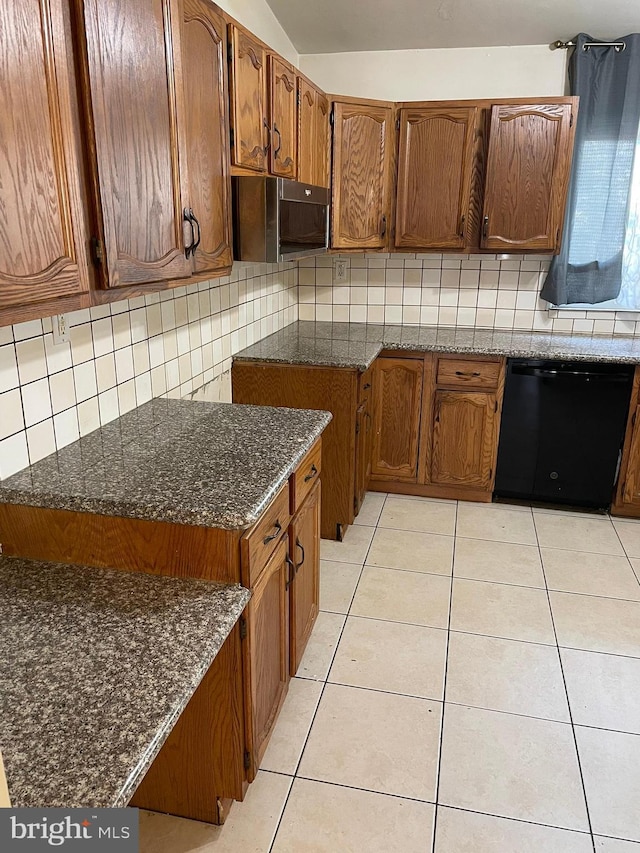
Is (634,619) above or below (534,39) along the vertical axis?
below

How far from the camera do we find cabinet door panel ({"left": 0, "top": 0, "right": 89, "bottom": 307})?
106cm

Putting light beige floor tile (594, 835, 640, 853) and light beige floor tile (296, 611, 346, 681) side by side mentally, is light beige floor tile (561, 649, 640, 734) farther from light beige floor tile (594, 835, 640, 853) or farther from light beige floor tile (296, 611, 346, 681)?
light beige floor tile (296, 611, 346, 681)

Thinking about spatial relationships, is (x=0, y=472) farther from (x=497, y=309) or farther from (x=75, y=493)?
(x=497, y=309)

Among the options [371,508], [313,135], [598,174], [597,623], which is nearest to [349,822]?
[597,623]

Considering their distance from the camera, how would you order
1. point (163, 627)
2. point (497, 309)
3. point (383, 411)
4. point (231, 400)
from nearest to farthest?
1. point (163, 627)
2. point (231, 400)
3. point (383, 411)
4. point (497, 309)

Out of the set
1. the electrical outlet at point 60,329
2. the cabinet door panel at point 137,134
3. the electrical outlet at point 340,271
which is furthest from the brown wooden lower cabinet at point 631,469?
the electrical outlet at point 60,329

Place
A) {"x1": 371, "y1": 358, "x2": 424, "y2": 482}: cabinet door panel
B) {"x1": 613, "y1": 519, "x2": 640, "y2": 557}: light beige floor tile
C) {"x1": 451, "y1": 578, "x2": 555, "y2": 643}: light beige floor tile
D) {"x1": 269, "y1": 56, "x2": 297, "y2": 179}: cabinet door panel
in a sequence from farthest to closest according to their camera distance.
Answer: {"x1": 371, "y1": 358, "x2": 424, "y2": 482}: cabinet door panel, {"x1": 613, "y1": 519, "x2": 640, "y2": 557}: light beige floor tile, {"x1": 451, "y1": 578, "x2": 555, "y2": 643}: light beige floor tile, {"x1": 269, "y1": 56, "x2": 297, "y2": 179}: cabinet door panel

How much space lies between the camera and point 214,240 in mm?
1949

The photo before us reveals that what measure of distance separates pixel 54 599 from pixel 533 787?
1439mm

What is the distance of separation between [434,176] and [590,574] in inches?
86.2

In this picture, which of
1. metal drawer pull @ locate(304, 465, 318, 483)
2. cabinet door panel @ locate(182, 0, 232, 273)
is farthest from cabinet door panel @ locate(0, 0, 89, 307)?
metal drawer pull @ locate(304, 465, 318, 483)

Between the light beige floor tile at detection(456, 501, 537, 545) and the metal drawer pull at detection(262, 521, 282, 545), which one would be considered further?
the light beige floor tile at detection(456, 501, 537, 545)

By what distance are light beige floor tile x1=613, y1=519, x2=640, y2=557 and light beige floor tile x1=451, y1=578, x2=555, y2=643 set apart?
69 centimetres

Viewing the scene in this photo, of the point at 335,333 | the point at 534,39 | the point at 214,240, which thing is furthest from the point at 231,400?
the point at 534,39
